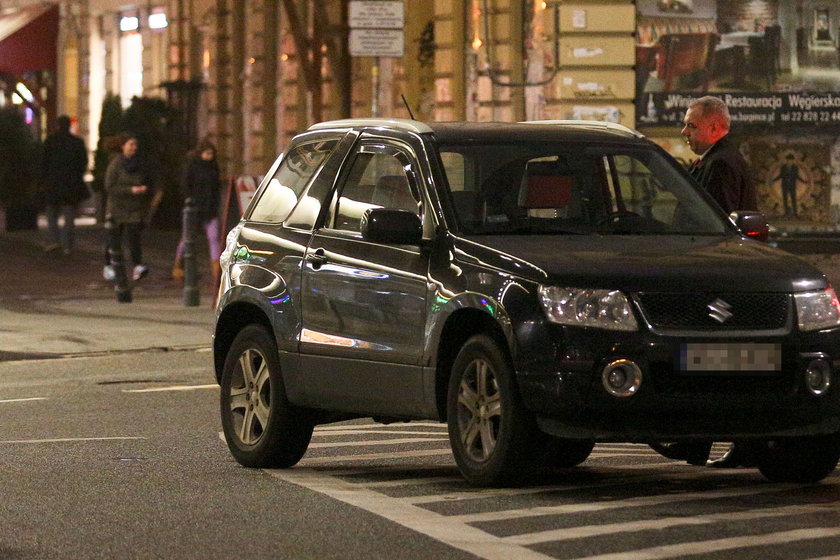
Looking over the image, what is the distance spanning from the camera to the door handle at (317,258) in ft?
32.2

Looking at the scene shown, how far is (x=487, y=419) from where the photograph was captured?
877cm

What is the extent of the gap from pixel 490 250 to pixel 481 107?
20411 mm

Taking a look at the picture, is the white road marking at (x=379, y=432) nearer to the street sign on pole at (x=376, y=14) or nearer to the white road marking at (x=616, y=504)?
the white road marking at (x=616, y=504)

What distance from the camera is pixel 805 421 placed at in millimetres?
8656

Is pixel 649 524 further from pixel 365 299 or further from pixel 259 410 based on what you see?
pixel 259 410

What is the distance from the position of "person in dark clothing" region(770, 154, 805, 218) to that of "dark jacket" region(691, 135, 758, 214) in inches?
627

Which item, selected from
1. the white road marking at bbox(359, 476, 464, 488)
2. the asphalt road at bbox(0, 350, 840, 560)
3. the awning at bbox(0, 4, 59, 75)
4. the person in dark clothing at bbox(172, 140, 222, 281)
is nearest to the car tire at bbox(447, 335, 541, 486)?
the asphalt road at bbox(0, 350, 840, 560)

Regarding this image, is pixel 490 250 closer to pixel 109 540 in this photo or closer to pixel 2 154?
pixel 109 540

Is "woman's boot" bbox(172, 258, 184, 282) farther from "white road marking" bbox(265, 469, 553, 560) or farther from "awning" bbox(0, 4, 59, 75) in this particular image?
"awning" bbox(0, 4, 59, 75)

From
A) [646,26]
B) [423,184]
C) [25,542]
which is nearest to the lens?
[25,542]

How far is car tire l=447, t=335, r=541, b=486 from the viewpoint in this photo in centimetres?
859

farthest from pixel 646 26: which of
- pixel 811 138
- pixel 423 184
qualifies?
pixel 423 184

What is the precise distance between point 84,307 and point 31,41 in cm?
2568

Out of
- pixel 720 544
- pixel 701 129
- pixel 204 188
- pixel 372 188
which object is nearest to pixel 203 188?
pixel 204 188
